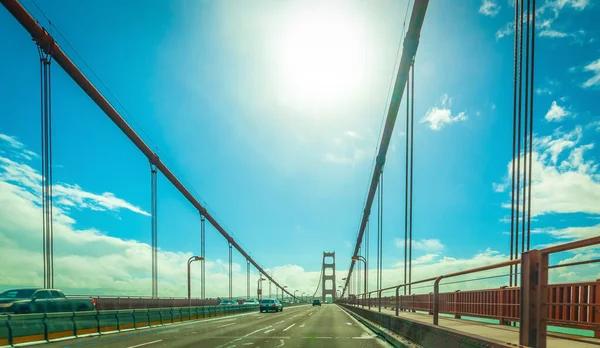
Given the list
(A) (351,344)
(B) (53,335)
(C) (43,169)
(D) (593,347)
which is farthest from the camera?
(C) (43,169)

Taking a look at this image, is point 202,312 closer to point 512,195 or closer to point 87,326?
point 87,326

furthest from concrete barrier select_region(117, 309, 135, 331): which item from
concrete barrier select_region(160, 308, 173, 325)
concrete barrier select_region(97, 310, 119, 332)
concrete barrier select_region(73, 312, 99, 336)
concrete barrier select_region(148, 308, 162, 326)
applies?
concrete barrier select_region(160, 308, 173, 325)

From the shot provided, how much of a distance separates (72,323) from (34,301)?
500 cm

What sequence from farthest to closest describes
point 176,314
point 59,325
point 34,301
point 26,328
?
point 176,314 < point 34,301 < point 59,325 < point 26,328

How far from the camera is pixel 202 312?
32.3m

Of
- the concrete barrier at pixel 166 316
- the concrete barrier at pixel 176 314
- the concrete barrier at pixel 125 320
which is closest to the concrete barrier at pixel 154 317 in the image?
the concrete barrier at pixel 166 316

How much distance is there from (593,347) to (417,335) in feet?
15.5

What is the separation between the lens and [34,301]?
64.6ft

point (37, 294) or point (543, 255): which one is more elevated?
point (543, 255)

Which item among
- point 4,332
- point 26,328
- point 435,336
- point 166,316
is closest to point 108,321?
point 26,328

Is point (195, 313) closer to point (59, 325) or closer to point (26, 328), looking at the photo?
point (59, 325)

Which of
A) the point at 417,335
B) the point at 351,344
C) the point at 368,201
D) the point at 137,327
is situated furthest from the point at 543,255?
the point at 368,201

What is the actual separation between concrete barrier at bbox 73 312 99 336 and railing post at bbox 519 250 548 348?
15450 millimetres

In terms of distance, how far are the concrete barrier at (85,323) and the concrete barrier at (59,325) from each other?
0.23 metres
